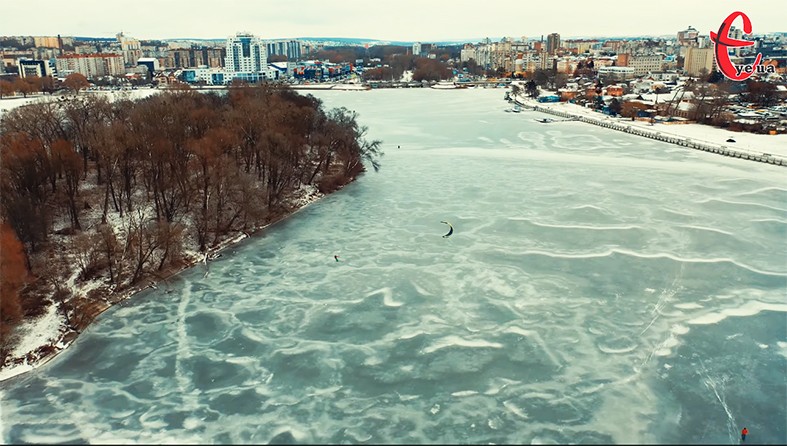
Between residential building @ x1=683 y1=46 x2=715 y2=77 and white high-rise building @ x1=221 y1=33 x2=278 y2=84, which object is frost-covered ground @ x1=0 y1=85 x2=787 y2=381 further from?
white high-rise building @ x1=221 y1=33 x2=278 y2=84

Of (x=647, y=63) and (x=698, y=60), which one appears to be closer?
(x=698, y=60)

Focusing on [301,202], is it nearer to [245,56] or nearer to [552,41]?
[245,56]

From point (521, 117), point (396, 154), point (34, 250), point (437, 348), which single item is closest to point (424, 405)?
point (437, 348)

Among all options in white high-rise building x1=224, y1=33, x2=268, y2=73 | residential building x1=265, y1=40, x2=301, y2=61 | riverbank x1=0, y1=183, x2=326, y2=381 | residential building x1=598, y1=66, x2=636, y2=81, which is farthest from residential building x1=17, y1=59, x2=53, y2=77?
riverbank x1=0, y1=183, x2=326, y2=381

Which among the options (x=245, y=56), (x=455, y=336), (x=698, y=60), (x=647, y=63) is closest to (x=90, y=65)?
(x=245, y=56)

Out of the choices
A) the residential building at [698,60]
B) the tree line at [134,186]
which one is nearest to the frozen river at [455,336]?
the tree line at [134,186]

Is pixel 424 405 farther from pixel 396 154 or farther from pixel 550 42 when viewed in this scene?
pixel 550 42

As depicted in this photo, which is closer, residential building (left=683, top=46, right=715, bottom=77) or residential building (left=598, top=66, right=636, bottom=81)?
residential building (left=598, top=66, right=636, bottom=81)
